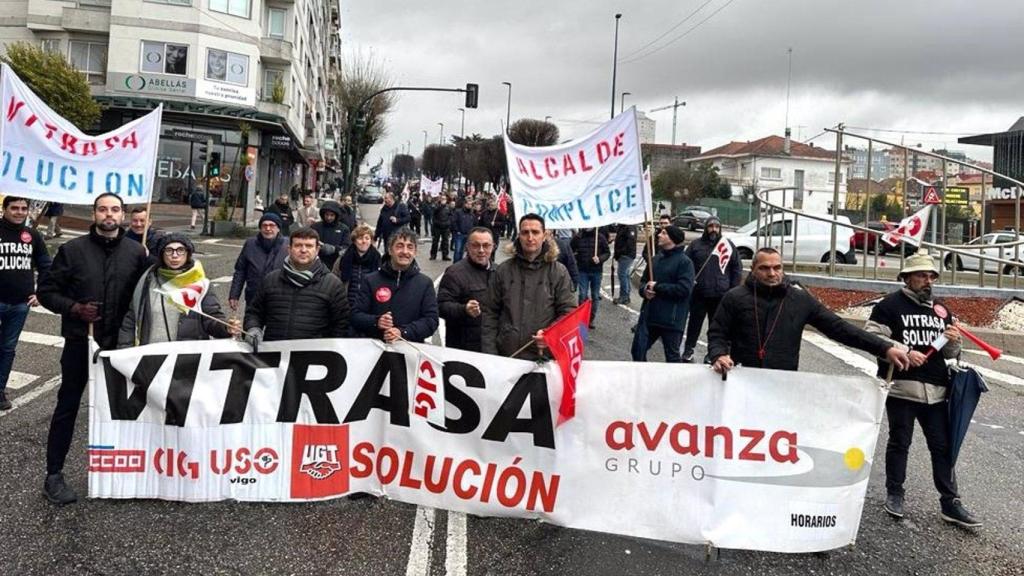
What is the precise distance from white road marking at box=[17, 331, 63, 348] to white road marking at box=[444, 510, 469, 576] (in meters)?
6.58

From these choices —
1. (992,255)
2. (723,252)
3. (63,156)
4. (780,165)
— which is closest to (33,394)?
(63,156)

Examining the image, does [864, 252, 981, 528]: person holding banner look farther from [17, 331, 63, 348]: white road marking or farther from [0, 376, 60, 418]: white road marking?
[17, 331, 63, 348]: white road marking

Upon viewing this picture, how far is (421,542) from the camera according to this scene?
3.97 metres

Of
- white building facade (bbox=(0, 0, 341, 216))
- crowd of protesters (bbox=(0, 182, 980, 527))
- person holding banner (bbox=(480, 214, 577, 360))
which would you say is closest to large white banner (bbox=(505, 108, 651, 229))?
crowd of protesters (bbox=(0, 182, 980, 527))

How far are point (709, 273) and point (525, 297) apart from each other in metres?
4.31

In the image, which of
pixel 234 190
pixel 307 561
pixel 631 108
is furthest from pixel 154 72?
pixel 307 561

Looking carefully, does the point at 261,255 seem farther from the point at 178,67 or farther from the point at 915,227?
the point at 178,67

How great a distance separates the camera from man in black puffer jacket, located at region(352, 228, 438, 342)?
4859 mm

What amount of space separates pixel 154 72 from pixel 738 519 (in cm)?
3384

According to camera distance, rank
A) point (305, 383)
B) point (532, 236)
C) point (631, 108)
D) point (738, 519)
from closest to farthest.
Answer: point (738, 519)
point (305, 383)
point (532, 236)
point (631, 108)

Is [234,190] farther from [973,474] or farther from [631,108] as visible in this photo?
[973,474]

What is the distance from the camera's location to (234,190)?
110ft

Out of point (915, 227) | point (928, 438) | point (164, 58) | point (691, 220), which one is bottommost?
point (928, 438)

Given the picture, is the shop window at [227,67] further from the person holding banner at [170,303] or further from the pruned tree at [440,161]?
the pruned tree at [440,161]
